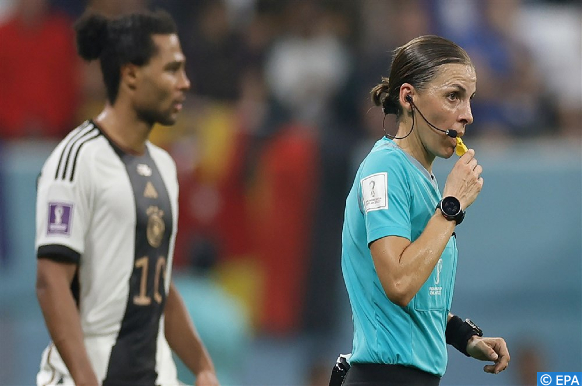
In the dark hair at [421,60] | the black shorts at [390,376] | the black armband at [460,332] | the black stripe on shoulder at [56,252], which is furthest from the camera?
the black stripe on shoulder at [56,252]

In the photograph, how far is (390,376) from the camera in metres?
3.61

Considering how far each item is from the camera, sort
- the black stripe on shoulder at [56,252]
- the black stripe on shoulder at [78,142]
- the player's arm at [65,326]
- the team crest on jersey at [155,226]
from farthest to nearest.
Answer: the team crest on jersey at [155,226], the black stripe on shoulder at [78,142], the black stripe on shoulder at [56,252], the player's arm at [65,326]

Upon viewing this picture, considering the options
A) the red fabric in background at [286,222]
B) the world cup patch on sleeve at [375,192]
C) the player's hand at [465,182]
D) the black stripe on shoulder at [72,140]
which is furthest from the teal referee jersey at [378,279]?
the red fabric in background at [286,222]

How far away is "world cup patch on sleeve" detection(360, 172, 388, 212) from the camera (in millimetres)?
3562

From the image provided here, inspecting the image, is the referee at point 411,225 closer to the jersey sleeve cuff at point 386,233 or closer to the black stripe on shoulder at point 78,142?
the jersey sleeve cuff at point 386,233

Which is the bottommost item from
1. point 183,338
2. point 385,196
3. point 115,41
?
point 183,338

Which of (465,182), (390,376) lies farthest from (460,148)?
(390,376)

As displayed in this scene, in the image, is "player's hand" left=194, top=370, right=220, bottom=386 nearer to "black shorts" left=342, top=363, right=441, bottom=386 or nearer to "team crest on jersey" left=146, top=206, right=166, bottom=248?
"team crest on jersey" left=146, top=206, right=166, bottom=248

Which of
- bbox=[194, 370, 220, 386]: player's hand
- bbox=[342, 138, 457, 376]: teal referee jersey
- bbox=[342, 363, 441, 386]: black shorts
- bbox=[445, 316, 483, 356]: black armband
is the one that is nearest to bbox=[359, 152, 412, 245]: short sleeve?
bbox=[342, 138, 457, 376]: teal referee jersey

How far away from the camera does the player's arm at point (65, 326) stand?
4.43 meters

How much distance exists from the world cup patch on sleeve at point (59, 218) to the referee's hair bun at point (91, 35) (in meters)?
0.85

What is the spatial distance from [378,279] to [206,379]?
161cm

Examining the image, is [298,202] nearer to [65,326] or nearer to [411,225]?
[65,326]

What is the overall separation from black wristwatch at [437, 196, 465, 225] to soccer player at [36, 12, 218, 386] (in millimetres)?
1704
